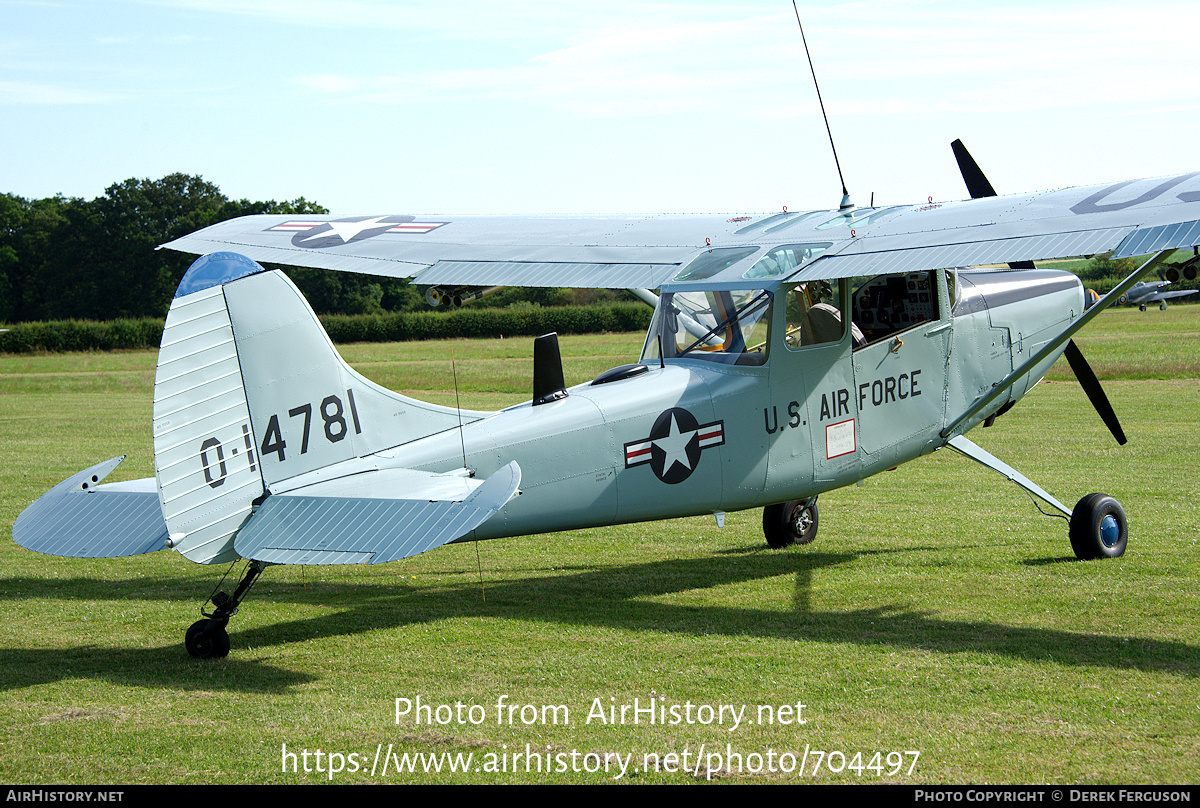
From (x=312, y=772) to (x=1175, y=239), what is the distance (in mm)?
5526

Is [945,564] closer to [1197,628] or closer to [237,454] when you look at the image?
[1197,628]

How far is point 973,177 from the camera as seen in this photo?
34.2 ft

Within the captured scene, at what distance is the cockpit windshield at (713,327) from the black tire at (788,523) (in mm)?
2463

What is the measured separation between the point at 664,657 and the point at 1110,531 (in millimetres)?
4503

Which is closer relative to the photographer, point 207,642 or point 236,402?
point 236,402

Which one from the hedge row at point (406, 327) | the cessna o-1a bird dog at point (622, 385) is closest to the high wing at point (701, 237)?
the cessna o-1a bird dog at point (622, 385)

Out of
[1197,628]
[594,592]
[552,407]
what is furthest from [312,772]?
[1197,628]

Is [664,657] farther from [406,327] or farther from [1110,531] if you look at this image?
[406,327]

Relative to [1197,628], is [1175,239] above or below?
above

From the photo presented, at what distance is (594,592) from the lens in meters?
8.19

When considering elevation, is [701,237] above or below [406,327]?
above

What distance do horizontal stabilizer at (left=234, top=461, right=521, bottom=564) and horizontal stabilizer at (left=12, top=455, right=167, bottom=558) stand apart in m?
0.72

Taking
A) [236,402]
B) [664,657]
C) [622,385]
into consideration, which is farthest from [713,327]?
[236,402]

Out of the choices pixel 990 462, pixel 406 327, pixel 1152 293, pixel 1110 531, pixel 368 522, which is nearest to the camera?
pixel 368 522
